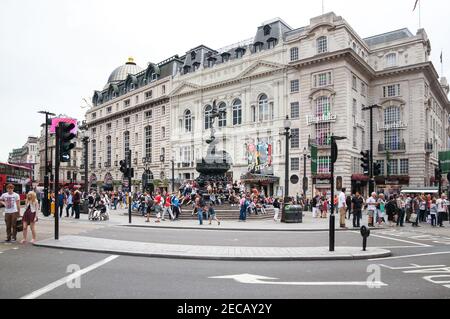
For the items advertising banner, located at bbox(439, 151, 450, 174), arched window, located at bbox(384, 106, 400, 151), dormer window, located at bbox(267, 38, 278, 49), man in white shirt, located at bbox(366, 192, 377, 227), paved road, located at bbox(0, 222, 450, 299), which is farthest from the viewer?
dormer window, located at bbox(267, 38, 278, 49)

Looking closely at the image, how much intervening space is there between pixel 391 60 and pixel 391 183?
15.8 metres

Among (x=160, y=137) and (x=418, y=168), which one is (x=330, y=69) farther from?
(x=160, y=137)

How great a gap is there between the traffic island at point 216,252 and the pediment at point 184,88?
45.3m

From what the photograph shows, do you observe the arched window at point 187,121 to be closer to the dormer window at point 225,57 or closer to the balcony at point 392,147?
the dormer window at point 225,57

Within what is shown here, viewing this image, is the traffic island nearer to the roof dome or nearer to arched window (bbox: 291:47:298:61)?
arched window (bbox: 291:47:298:61)


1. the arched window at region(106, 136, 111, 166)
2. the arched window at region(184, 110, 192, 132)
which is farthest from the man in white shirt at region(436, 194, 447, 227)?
the arched window at region(106, 136, 111, 166)

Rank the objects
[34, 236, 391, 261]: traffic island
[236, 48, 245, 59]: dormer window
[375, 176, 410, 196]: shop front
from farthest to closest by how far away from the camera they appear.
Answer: [236, 48, 245, 59]: dormer window, [375, 176, 410, 196]: shop front, [34, 236, 391, 261]: traffic island

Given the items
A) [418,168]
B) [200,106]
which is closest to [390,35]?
[418,168]

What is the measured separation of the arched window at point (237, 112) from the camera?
49.8 metres

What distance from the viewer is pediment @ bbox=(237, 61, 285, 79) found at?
45.4 metres

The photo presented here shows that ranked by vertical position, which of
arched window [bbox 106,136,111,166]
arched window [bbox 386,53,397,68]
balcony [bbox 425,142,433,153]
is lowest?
balcony [bbox 425,142,433,153]

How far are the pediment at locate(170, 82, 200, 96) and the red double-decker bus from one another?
87.6ft

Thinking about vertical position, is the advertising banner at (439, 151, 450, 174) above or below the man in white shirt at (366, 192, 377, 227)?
above
